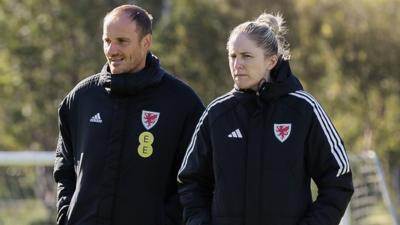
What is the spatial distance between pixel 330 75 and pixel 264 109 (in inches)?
603

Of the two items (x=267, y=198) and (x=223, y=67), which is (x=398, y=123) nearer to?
(x=223, y=67)

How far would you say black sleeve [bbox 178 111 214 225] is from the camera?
553 cm

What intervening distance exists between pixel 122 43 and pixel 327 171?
1.43 metres

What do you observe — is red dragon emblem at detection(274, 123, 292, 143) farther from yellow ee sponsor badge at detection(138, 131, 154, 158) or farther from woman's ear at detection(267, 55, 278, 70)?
yellow ee sponsor badge at detection(138, 131, 154, 158)

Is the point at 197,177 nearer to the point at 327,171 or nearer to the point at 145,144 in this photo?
the point at 145,144

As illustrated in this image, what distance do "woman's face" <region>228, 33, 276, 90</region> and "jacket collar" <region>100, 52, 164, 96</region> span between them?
738 millimetres

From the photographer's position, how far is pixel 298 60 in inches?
812

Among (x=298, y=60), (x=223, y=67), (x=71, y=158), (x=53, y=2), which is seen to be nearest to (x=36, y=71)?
(x=53, y=2)

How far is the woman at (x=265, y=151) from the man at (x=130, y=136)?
0.44m

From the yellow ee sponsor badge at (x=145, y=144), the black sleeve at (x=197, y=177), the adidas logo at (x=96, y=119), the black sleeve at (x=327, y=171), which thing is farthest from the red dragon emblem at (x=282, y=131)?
the adidas logo at (x=96, y=119)

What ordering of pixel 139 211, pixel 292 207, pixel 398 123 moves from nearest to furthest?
pixel 292 207 → pixel 139 211 → pixel 398 123

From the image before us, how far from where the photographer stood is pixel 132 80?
5.96m

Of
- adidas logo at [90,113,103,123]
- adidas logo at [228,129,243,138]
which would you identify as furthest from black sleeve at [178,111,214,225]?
adidas logo at [90,113,103,123]

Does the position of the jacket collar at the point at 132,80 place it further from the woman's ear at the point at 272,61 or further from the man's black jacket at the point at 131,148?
the woman's ear at the point at 272,61
